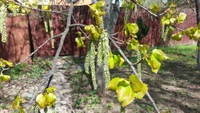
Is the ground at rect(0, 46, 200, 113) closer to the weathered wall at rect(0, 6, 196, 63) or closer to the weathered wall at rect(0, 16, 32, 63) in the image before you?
the weathered wall at rect(0, 16, 32, 63)

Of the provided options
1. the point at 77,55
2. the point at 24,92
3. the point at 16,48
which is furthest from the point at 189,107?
the point at 77,55

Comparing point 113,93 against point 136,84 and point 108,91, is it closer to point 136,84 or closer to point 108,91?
point 108,91

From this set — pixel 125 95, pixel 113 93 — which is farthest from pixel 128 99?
pixel 113 93

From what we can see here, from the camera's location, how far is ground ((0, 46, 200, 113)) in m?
4.39

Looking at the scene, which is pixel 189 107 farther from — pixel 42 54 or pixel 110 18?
pixel 42 54

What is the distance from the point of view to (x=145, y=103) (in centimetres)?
459

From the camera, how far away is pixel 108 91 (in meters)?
5.12

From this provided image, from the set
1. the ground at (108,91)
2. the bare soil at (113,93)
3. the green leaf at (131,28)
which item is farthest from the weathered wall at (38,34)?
the green leaf at (131,28)

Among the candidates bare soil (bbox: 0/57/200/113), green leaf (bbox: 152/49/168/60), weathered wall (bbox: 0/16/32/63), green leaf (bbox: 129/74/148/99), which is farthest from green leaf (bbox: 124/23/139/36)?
weathered wall (bbox: 0/16/32/63)

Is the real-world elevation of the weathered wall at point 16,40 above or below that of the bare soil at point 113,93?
above

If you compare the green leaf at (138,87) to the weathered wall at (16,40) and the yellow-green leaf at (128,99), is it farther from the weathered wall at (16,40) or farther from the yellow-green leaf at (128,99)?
the weathered wall at (16,40)

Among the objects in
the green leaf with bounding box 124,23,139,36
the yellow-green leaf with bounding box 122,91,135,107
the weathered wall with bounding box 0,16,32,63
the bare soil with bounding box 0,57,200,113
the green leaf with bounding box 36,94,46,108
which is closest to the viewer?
the yellow-green leaf with bounding box 122,91,135,107

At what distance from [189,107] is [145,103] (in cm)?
81

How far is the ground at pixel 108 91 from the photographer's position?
4387 millimetres
